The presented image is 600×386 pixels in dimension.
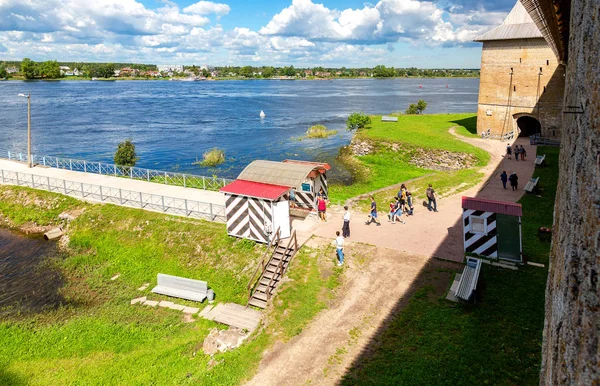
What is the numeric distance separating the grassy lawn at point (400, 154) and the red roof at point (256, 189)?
Answer: 5.04m

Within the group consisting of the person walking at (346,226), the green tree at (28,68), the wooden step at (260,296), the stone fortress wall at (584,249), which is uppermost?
the green tree at (28,68)

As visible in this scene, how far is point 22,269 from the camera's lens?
1795 centimetres

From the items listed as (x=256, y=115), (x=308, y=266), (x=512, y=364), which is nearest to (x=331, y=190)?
(x=308, y=266)

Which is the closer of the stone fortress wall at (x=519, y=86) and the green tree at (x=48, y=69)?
the stone fortress wall at (x=519, y=86)

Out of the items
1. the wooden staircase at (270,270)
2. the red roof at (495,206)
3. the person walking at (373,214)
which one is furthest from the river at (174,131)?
the red roof at (495,206)

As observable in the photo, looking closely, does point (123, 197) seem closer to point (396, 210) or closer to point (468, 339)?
point (396, 210)

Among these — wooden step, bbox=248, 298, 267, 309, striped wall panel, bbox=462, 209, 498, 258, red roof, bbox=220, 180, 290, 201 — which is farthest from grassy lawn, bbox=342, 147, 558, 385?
red roof, bbox=220, 180, 290, 201

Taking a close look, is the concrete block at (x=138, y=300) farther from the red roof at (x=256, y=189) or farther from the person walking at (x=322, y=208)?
the person walking at (x=322, y=208)

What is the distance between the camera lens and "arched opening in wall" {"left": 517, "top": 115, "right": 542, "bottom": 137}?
3900cm

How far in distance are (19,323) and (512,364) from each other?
14454 millimetres

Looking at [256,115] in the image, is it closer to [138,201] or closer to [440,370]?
[138,201]

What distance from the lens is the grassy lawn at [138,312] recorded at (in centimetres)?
1081

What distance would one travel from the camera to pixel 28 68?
182 meters

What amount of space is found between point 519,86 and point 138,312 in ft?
115
